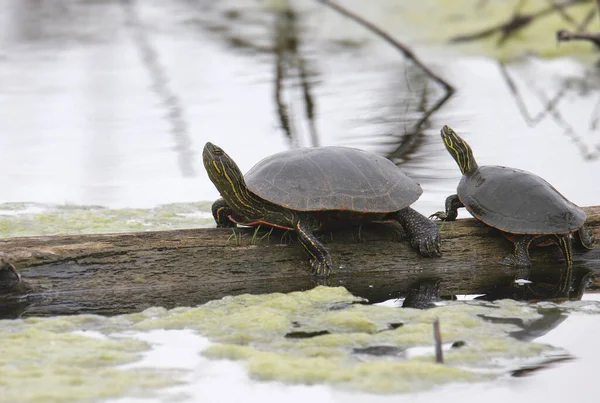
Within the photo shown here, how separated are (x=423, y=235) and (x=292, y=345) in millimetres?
1126

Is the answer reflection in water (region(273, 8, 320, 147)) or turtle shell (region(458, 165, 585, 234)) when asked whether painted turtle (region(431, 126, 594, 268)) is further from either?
reflection in water (region(273, 8, 320, 147))

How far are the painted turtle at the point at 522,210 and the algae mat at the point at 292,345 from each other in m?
0.45

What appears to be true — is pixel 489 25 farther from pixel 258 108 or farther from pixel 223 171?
pixel 223 171

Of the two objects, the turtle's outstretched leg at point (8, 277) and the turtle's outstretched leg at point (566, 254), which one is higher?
the turtle's outstretched leg at point (8, 277)

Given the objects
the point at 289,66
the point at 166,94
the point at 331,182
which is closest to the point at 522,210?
the point at 331,182

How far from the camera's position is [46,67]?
1200 centimetres

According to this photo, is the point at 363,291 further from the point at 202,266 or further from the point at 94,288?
the point at 94,288

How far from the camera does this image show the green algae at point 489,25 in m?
12.4

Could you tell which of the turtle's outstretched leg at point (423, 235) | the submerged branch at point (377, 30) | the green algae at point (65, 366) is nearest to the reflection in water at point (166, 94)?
the submerged branch at point (377, 30)

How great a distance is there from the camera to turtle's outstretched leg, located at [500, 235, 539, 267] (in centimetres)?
452

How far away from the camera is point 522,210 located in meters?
4.43

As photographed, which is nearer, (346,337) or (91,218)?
(346,337)

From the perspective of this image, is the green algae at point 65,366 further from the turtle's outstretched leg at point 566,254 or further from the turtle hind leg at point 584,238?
the turtle hind leg at point 584,238

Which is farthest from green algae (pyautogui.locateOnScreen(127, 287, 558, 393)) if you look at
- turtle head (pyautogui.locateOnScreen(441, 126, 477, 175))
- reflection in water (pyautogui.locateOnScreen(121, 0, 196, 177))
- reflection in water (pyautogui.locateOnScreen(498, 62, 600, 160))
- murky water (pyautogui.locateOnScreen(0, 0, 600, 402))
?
reflection in water (pyautogui.locateOnScreen(498, 62, 600, 160))
